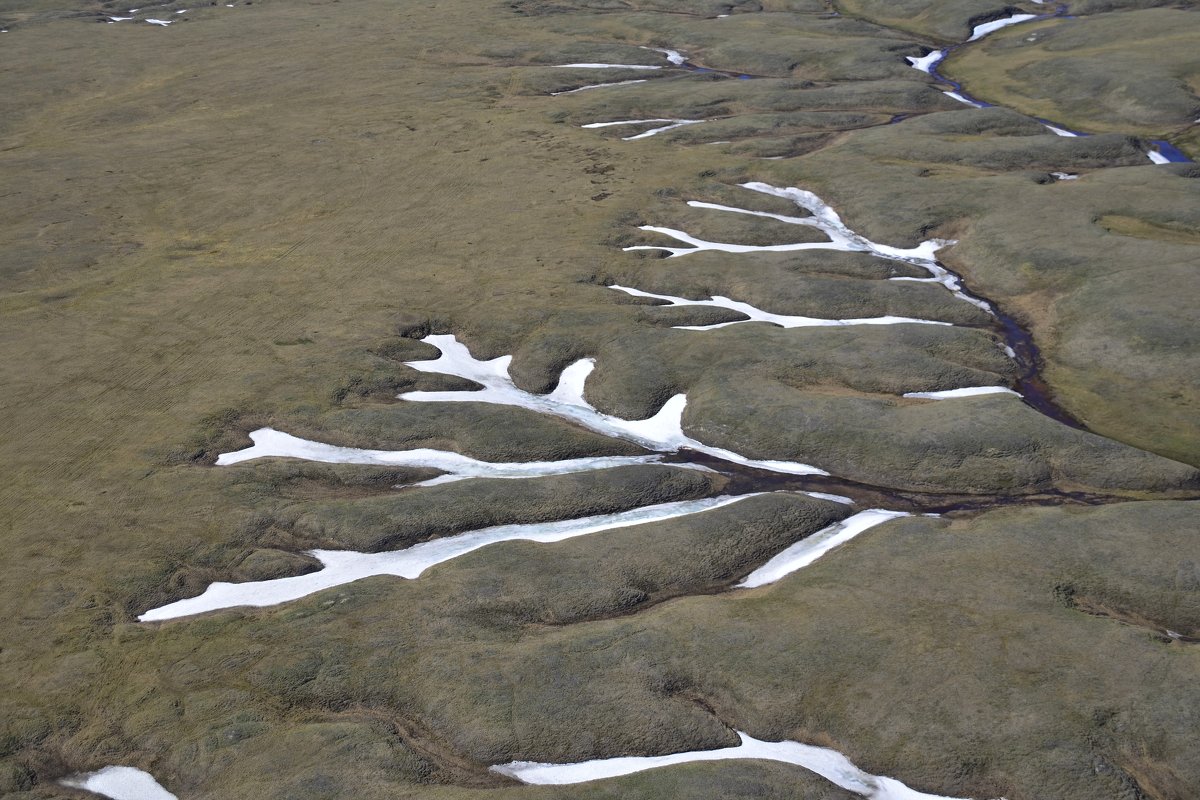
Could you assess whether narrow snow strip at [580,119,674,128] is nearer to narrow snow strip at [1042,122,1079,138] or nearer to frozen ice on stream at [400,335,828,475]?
narrow snow strip at [1042,122,1079,138]

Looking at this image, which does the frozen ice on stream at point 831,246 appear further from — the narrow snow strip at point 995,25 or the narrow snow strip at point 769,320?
the narrow snow strip at point 995,25

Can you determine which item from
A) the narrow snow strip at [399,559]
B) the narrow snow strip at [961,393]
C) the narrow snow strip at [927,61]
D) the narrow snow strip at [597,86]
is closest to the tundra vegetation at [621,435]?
the narrow snow strip at [961,393]

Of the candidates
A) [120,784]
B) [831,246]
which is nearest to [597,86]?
[831,246]

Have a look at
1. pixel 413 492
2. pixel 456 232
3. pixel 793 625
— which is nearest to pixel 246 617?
pixel 413 492

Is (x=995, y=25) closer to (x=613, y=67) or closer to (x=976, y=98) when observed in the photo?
(x=976, y=98)

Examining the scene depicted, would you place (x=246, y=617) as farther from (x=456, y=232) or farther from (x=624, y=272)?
(x=456, y=232)

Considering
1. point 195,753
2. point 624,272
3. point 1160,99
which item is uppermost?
point 1160,99
